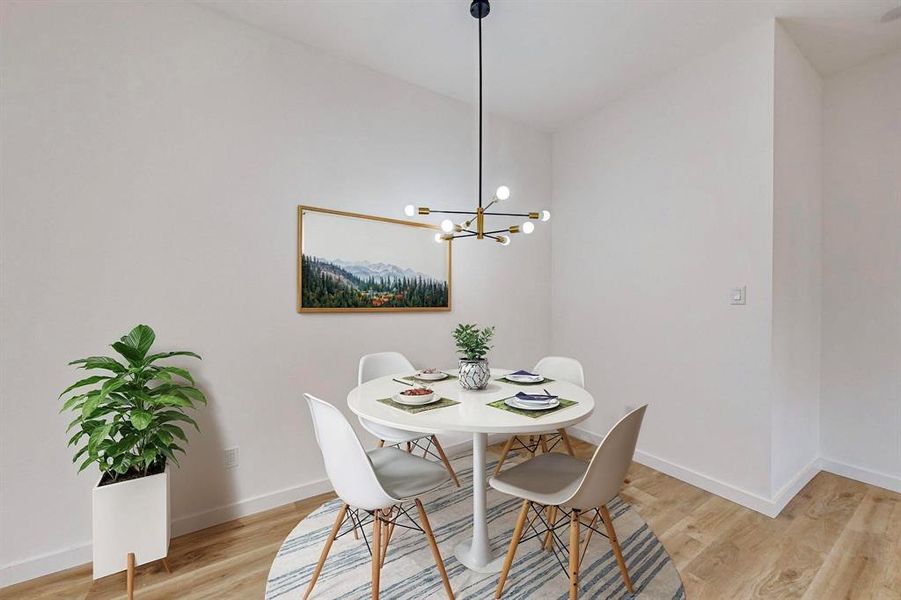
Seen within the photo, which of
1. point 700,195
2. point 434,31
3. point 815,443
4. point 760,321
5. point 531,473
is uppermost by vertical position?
point 434,31

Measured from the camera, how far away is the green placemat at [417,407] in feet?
5.29

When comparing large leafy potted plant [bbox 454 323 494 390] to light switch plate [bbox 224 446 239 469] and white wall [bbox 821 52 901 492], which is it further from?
white wall [bbox 821 52 901 492]

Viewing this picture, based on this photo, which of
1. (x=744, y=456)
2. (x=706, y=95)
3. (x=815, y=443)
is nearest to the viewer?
(x=744, y=456)

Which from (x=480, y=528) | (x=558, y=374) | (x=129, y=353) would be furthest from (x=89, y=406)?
(x=558, y=374)

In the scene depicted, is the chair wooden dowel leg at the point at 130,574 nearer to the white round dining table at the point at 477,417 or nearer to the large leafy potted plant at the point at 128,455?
the large leafy potted plant at the point at 128,455

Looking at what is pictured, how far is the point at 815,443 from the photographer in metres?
2.83

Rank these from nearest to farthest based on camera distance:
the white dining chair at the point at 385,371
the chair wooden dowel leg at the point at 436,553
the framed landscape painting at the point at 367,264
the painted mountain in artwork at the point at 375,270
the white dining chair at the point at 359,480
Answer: the white dining chair at the point at 359,480 → the chair wooden dowel leg at the point at 436,553 → the white dining chair at the point at 385,371 → the framed landscape painting at the point at 367,264 → the painted mountain in artwork at the point at 375,270

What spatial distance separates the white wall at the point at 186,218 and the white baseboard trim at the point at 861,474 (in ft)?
9.51

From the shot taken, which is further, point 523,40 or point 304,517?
point 523,40

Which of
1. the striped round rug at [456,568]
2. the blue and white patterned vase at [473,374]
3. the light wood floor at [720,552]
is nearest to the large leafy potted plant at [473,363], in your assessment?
the blue and white patterned vase at [473,374]

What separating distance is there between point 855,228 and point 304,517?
397 cm

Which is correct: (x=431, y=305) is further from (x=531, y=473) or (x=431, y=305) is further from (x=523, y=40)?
(x=523, y=40)

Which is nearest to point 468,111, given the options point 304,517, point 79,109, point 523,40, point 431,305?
point 523,40

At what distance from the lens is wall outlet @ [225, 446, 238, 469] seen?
221 centimetres
